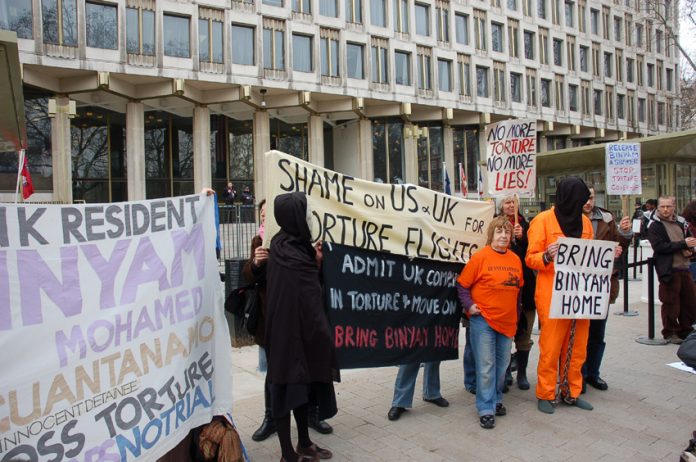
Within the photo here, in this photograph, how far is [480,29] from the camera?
38375mm

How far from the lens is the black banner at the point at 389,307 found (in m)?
4.41

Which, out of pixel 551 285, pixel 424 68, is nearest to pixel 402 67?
pixel 424 68

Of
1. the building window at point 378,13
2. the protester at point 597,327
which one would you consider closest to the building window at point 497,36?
the building window at point 378,13

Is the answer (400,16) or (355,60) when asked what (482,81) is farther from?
(355,60)

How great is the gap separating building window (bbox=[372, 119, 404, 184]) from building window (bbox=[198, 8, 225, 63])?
11269 millimetres

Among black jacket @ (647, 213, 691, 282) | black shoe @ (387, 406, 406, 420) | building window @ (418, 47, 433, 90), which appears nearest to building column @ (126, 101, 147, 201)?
building window @ (418, 47, 433, 90)

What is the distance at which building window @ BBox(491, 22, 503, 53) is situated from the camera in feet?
129

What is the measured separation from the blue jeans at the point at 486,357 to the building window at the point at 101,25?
25340 mm

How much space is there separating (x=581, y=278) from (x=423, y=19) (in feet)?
111

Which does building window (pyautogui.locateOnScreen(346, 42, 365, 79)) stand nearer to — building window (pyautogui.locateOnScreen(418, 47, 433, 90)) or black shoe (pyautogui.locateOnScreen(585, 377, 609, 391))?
building window (pyautogui.locateOnScreen(418, 47, 433, 90))

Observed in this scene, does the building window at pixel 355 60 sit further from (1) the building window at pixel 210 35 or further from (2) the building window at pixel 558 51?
(2) the building window at pixel 558 51

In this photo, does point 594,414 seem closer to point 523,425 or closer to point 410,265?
point 523,425

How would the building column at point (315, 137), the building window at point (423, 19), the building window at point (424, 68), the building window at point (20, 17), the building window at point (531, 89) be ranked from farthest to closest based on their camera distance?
the building window at point (531, 89) < the building window at point (423, 19) < the building window at point (424, 68) < the building column at point (315, 137) < the building window at point (20, 17)

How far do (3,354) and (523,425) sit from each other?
3961 mm
